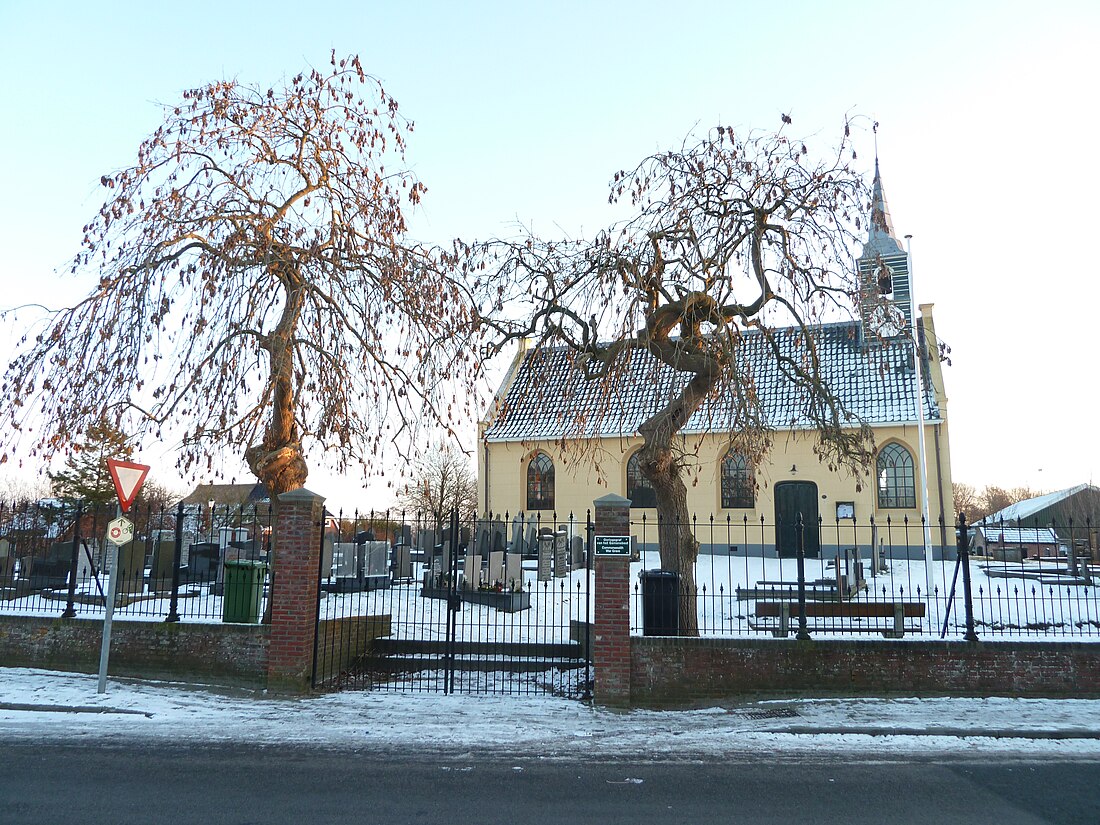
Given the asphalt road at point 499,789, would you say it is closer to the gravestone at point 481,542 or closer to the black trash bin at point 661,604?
the black trash bin at point 661,604

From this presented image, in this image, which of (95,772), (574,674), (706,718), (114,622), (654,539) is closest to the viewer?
(95,772)

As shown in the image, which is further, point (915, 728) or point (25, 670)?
point (25, 670)

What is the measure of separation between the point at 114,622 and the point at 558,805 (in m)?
7.76

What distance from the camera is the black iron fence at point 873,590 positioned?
10602 mm

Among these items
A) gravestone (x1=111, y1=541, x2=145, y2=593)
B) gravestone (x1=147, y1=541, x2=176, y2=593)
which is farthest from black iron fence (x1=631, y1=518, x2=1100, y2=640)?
gravestone (x1=111, y1=541, x2=145, y2=593)

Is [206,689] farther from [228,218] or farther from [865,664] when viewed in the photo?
[865,664]

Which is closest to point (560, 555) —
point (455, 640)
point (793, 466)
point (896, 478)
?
point (455, 640)

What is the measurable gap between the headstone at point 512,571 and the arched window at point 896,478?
48.6 ft

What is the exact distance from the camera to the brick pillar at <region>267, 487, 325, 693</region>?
10.1 m

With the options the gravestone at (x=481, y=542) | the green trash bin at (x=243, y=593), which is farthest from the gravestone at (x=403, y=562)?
the green trash bin at (x=243, y=593)

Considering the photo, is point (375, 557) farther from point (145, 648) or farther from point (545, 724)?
Answer: point (545, 724)

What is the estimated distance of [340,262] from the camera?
39.5ft

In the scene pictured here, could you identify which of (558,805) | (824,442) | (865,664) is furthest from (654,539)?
(558,805)

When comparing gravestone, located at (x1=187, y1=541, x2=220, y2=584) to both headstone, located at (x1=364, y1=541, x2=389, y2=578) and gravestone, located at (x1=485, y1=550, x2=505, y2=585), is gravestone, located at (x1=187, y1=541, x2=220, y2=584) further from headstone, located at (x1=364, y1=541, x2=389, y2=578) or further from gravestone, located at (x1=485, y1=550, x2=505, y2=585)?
gravestone, located at (x1=485, y1=550, x2=505, y2=585)
